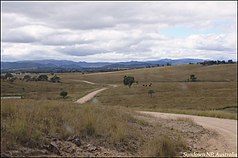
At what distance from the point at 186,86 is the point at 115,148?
291ft

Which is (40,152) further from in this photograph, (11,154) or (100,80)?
(100,80)

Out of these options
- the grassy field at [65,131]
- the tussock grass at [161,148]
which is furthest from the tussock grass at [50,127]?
the tussock grass at [161,148]

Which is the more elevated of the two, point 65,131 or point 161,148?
point 65,131

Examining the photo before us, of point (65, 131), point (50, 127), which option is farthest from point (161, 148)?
point (50, 127)

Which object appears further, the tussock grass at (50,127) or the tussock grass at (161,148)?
the tussock grass at (161,148)

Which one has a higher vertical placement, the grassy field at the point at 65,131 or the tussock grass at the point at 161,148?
the grassy field at the point at 65,131

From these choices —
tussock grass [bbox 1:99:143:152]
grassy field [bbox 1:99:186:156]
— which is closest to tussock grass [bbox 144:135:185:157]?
grassy field [bbox 1:99:186:156]

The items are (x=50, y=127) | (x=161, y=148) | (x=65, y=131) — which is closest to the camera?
(x=50, y=127)

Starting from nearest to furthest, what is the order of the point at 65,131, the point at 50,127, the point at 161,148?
the point at 50,127 → the point at 65,131 → the point at 161,148

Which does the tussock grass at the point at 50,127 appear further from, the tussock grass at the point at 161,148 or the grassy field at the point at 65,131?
the tussock grass at the point at 161,148

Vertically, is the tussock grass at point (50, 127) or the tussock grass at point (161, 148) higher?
the tussock grass at point (50, 127)

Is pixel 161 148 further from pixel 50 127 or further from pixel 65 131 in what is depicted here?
pixel 50 127

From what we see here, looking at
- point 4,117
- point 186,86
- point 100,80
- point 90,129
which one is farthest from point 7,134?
point 100,80

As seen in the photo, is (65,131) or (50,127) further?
(65,131)
